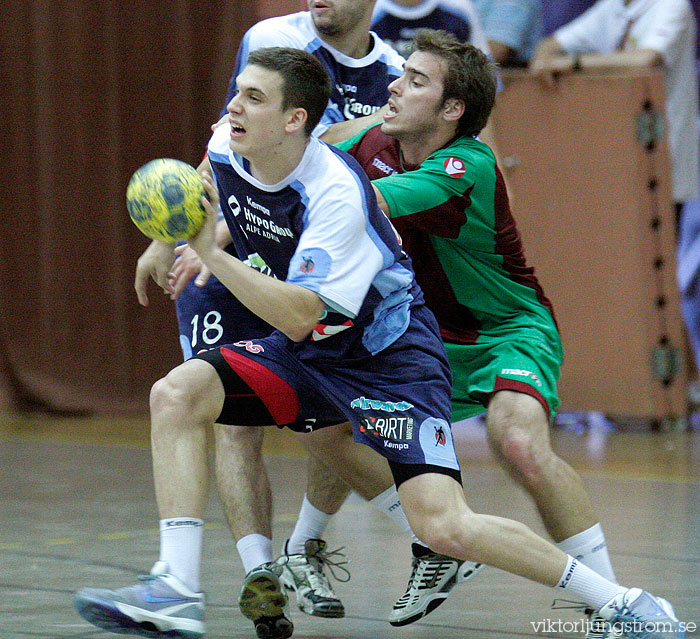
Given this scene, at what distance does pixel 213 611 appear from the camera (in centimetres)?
421

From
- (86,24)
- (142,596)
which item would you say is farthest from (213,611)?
(86,24)

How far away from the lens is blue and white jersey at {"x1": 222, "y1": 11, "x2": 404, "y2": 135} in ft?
16.0

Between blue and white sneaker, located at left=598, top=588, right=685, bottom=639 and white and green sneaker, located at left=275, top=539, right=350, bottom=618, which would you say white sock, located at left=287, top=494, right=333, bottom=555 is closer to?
white and green sneaker, located at left=275, top=539, right=350, bottom=618

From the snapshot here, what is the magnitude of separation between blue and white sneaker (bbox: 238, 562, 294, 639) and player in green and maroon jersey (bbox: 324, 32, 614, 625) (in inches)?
14.2

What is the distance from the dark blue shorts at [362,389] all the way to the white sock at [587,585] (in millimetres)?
429

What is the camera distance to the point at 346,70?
496 cm

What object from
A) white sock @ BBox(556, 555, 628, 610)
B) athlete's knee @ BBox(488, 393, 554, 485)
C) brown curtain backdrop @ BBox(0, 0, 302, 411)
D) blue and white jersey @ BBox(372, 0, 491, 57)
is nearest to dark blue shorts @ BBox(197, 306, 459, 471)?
athlete's knee @ BBox(488, 393, 554, 485)

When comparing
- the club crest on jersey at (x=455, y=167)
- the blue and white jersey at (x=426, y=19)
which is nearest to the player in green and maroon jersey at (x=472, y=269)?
the club crest on jersey at (x=455, y=167)

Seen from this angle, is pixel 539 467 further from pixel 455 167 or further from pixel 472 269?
pixel 455 167

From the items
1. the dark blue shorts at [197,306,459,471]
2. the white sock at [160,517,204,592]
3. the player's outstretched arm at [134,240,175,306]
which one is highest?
the player's outstretched arm at [134,240,175,306]

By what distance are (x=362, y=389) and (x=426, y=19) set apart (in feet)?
12.8

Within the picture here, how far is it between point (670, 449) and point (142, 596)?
A: 184 inches

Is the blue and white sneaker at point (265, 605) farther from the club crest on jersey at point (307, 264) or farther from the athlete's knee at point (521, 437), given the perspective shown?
the club crest on jersey at point (307, 264)

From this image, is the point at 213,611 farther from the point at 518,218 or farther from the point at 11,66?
the point at 11,66
